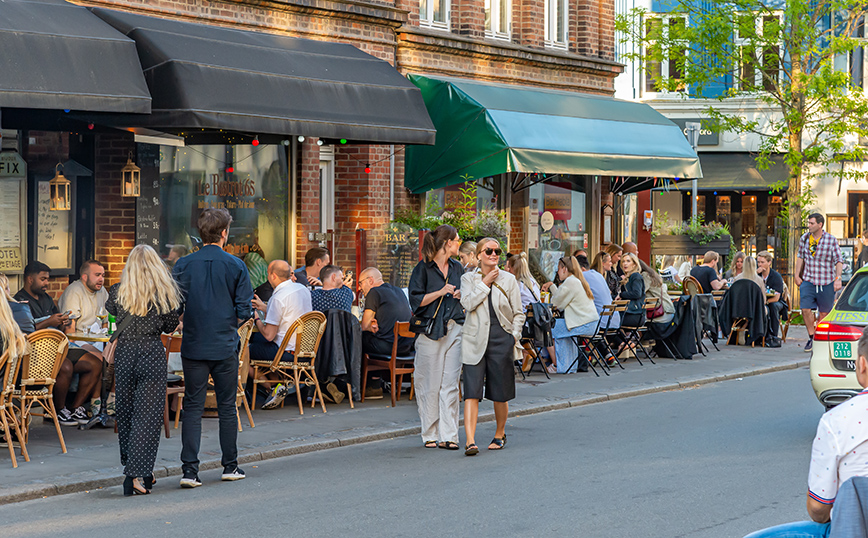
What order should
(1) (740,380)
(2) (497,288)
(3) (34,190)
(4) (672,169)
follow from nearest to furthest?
(2) (497,288) → (3) (34,190) → (1) (740,380) → (4) (672,169)

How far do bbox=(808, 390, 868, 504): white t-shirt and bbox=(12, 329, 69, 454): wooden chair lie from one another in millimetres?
6839

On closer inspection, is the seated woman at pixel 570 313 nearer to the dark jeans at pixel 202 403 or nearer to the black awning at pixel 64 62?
the black awning at pixel 64 62

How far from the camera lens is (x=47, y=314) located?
1132 centimetres

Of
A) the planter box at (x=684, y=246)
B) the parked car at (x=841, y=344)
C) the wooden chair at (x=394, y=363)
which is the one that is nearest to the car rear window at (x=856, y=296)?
the parked car at (x=841, y=344)

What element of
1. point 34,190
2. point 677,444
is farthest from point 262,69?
point 677,444

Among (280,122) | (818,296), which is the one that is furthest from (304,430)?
(818,296)

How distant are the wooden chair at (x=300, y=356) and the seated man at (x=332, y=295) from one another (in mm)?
423

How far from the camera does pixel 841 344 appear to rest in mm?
9375

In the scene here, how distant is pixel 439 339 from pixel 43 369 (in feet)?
10.9

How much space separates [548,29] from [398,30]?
4.36 metres

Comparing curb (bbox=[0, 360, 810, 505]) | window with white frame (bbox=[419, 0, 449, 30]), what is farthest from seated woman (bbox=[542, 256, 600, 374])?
window with white frame (bbox=[419, 0, 449, 30])

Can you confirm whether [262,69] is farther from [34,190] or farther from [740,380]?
[740,380]

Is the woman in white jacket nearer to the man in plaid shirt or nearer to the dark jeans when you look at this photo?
the dark jeans

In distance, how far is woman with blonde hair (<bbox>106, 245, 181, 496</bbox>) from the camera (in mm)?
7816
